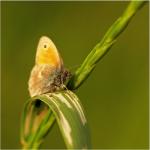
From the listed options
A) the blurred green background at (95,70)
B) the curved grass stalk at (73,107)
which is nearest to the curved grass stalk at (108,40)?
the curved grass stalk at (73,107)

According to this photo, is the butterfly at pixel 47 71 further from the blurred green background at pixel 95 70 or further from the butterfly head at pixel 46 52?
the blurred green background at pixel 95 70

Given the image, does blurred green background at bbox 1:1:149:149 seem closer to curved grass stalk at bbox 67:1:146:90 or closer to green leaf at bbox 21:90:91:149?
green leaf at bbox 21:90:91:149

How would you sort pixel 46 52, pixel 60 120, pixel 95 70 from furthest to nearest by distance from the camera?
pixel 95 70 < pixel 46 52 < pixel 60 120

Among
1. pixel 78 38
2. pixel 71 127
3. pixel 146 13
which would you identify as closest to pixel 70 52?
pixel 78 38

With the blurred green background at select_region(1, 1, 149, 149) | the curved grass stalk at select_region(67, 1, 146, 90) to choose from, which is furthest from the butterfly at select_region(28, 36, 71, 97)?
the blurred green background at select_region(1, 1, 149, 149)

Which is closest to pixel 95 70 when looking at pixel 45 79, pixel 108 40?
pixel 45 79

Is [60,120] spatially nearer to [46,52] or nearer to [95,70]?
[46,52]
